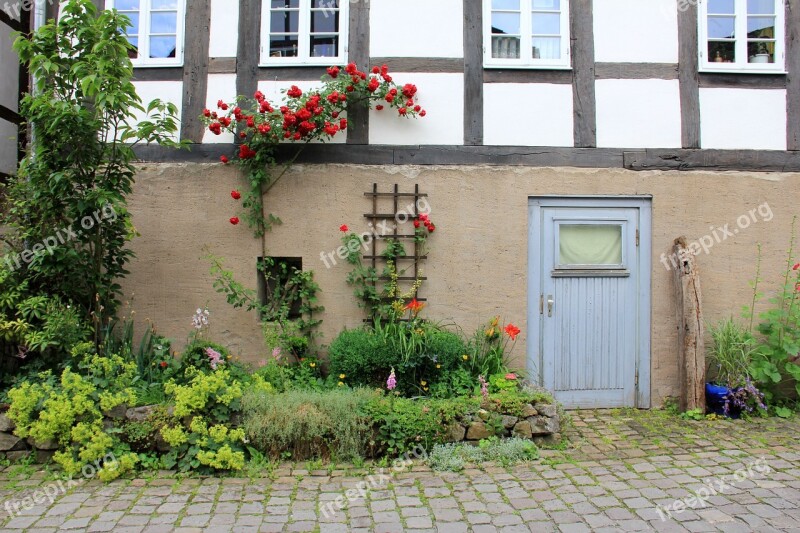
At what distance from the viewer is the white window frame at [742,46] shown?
6020 mm

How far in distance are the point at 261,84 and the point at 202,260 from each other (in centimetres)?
188

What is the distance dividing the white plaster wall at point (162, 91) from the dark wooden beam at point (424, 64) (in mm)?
1968

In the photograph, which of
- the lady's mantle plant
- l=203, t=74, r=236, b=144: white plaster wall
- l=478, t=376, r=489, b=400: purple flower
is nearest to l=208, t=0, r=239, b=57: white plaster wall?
l=203, t=74, r=236, b=144: white plaster wall

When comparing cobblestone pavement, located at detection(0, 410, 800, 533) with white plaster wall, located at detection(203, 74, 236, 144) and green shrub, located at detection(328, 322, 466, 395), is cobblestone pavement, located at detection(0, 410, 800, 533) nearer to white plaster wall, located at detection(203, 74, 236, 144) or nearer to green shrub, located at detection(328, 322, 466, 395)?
green shrub, located at detection(328, 322, 466, 395)

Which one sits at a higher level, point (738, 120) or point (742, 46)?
point (742, 46)

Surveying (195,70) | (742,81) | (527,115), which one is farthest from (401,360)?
(742,81)

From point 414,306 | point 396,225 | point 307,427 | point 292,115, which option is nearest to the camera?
point 307,427

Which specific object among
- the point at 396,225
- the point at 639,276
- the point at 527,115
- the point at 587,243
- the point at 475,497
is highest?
the point at 527,115

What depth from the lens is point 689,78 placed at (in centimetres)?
601

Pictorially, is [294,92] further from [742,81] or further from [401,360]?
[742,81]

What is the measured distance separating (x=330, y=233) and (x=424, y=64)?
1.96 meters

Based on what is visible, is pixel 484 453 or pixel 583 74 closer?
pixel 484 453

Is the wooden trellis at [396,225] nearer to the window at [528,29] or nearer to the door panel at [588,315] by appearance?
the door panel at [588,315]

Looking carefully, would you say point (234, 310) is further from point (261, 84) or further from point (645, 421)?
point (645, 421)
